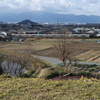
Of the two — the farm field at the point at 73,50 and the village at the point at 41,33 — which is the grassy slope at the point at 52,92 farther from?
the village at the point at 41,33

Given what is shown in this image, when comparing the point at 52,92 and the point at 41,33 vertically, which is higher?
the point at 52,92

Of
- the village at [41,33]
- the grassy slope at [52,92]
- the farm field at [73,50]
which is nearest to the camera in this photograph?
the grassy slope at [52,92]

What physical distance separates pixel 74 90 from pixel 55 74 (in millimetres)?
8717

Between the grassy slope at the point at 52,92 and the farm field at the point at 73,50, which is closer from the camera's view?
the grassy slope at the point at 52,92

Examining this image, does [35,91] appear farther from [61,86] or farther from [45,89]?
[61,86]

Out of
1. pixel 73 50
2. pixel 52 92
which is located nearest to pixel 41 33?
pixel 73 50

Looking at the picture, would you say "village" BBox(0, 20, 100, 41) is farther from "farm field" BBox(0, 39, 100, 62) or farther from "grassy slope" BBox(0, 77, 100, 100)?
"grassy slope" BBox(0, 77, 100, 100)

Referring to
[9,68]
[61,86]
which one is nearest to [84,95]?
[61,86]

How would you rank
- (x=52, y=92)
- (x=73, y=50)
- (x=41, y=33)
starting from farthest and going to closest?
(x=41, y=33)
(x=73, y=50)
(x=52, y=92)

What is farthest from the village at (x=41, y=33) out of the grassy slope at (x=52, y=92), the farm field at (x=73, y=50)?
the grassy slope at (x=52, y=92)

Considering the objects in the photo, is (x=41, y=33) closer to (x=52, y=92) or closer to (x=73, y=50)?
(x=73, y=50)

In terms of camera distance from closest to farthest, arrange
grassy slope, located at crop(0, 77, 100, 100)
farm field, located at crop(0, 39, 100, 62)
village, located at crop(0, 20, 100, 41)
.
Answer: grassy slope, located at crop(0, 77, 100, 100), farm field, located at crop(0, 39, 100, 62), village, located at crop(0, 20, 100, 41)

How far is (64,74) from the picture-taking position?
42.0 ft

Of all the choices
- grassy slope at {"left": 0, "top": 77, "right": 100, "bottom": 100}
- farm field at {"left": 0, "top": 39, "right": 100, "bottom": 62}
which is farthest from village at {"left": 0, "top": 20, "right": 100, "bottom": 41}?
grassy slope at {"left": 0, "top": 77, "right": 100, "bottom": 100}
